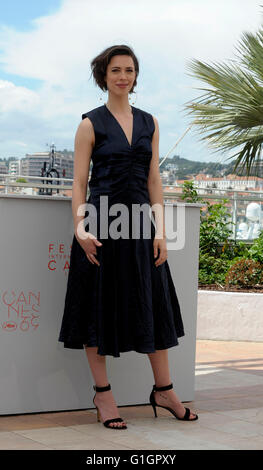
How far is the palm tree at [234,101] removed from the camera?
23.9 ft

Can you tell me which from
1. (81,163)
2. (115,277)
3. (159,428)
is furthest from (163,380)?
(81,163)

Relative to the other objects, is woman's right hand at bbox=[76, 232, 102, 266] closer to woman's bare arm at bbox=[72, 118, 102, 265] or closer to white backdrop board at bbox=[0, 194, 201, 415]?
woman's bare arm at bbox=[72, 118, 102, 265]

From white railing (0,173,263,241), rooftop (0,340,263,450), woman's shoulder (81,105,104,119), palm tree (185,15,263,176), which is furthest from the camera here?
white railing (0,173,263,241)

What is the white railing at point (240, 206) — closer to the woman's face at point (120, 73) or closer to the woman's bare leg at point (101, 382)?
the woman's face at point (120, 73)

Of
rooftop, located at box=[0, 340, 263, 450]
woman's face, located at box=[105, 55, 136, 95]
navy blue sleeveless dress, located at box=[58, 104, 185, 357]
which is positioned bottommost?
rooftop, located at box=[0, 340, 263, 450]

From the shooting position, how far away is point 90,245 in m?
3.25

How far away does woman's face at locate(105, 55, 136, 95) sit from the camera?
3396 mm

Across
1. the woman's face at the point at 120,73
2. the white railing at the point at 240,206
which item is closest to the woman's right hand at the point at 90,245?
the woman's face at the point at 120,73

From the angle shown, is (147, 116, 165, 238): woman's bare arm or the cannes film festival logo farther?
(147, 116, 165, 238): woman's bare arm

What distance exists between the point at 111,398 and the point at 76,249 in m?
0.74

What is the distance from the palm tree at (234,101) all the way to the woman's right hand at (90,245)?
4.40m

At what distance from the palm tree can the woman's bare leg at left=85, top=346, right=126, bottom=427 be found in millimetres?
4495

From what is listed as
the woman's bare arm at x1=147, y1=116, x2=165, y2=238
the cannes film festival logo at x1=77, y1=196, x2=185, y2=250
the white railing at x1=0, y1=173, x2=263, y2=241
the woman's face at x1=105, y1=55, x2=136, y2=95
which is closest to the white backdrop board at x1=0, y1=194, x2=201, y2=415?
the cannes film festival logo at x1=77, y1=196, x2=185, y2=250

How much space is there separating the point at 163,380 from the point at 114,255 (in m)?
0.71
